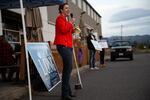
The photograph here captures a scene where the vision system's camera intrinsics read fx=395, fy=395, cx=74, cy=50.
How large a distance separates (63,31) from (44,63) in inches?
47.7

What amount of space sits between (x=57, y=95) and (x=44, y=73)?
796mm

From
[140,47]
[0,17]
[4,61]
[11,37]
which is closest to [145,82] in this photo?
[4,61]

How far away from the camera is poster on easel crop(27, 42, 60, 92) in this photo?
8523 mm

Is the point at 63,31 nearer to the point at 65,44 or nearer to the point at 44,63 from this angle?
the point at 65,44

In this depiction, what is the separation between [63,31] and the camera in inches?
320

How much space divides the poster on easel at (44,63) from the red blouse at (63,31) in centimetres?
64

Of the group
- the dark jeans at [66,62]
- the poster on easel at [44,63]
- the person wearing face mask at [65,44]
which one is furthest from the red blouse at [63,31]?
the poster on easel at [44,63]

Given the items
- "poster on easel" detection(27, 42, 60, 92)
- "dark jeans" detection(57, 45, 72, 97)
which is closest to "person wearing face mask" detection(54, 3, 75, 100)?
"dark jeans" detection(57, 45, 72, 97)

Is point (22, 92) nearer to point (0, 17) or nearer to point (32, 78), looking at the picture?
point (32, 78)

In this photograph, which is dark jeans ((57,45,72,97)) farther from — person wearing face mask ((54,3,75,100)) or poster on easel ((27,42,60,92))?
poster on easel ((27,42,60,92))

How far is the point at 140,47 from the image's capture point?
79.1m

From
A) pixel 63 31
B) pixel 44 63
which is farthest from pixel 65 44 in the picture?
pixel 44 63

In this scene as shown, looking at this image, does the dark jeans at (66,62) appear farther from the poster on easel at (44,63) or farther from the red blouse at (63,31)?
the poster on easel at (44,63)

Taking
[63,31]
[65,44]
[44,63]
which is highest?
[63,31]
